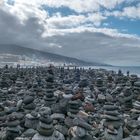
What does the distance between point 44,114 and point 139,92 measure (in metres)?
14.1

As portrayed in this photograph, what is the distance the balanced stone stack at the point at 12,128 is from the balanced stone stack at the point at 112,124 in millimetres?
4072

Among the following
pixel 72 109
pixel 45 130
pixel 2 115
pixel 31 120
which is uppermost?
pixel 72 109

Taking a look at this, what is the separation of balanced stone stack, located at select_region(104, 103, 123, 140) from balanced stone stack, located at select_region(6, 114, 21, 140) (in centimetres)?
407

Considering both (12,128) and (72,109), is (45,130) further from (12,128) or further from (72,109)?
(72,109)

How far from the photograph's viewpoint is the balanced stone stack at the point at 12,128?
56.7ft

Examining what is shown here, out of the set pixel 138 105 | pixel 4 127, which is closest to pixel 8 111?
pixel 4 127

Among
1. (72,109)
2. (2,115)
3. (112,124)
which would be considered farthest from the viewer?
(2,115)

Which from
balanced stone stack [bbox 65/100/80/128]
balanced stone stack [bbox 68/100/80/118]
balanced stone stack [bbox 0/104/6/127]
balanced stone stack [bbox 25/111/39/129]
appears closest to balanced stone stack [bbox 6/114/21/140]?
balanced stone stack [bbox 25/111/39/129]

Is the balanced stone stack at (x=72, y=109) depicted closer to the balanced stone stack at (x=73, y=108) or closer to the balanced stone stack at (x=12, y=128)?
the balanced stone stack at (x=73, y=108)

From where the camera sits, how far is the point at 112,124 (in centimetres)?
1784

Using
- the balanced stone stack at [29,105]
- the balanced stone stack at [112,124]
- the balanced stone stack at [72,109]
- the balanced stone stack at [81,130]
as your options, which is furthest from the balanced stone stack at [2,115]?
the balanced stone stack at [112,124]

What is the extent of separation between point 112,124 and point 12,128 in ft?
15.1

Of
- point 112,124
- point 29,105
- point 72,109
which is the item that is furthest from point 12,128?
point 112,124

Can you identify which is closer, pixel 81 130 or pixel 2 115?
pixel 81 130
